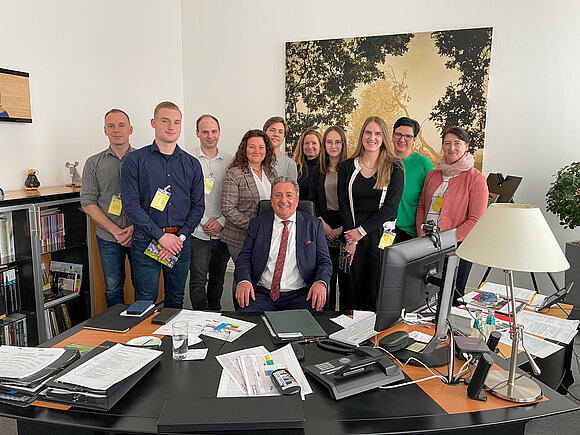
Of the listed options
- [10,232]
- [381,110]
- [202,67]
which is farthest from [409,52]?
[10,232]

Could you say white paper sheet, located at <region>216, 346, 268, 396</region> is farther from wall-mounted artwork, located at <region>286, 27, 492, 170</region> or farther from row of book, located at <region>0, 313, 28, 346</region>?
wall-mounted artwork, located at <region>286, 27, 492, 170</region>

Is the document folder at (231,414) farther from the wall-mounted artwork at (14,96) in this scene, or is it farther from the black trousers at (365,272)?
the wall-mounted artwork at (14,96)

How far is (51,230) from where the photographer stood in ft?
11.9

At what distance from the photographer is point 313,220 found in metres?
3.01

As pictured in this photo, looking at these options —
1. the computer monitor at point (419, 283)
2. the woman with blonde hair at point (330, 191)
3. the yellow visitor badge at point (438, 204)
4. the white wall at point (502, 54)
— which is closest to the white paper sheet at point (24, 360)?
the computer monitor at point (419, 283)

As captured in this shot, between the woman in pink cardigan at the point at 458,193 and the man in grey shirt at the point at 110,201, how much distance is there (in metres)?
2.37

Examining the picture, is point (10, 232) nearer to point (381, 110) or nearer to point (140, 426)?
point (140, 426)

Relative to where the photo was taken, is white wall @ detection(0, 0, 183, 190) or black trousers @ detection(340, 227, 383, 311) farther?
white wall @ detection(0, 0, 183, 190)

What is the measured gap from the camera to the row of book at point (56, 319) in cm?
361

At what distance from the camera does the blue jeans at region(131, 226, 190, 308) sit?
3.26m

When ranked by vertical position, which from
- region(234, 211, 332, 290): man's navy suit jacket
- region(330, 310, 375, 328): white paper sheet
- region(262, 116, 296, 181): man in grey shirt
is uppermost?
region(262, 116, 296, 181): man in grey shirt

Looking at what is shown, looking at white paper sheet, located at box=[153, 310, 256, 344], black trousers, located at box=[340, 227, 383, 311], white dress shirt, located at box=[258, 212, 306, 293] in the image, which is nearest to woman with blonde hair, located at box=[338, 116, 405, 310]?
black trousers, located at box=[340, 227, 383, 311]

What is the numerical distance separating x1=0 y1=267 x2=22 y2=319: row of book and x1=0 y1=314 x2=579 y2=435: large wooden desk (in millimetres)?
1960

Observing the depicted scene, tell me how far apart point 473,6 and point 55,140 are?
13.4 feet
